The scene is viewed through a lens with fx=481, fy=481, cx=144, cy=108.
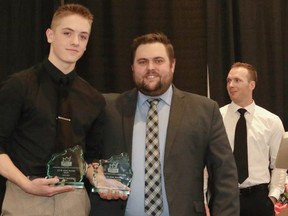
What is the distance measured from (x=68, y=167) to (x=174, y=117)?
0.76 meters

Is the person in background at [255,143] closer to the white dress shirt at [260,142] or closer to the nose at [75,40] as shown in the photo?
the white dress shirt at [260,142]

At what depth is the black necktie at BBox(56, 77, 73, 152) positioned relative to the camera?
2.28 m

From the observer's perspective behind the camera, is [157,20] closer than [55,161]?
No

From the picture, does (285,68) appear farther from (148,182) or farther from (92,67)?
(148,182)

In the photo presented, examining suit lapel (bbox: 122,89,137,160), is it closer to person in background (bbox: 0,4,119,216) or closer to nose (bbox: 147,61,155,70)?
nose (bbox: 147,61,155,70)

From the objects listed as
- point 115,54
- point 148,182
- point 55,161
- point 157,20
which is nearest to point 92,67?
point 115,54

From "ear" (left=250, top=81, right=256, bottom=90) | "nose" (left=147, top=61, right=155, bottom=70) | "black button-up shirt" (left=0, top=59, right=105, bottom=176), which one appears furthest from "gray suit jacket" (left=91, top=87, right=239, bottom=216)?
"ear" (left=250, top=81, right=256, bottom=90)

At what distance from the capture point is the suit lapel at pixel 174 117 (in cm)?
267

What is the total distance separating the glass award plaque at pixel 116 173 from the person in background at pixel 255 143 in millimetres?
2015

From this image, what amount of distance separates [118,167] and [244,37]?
119 inches

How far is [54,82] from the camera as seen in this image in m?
2.40

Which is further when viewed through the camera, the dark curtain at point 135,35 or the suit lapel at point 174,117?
the dark curtain at point 135,35

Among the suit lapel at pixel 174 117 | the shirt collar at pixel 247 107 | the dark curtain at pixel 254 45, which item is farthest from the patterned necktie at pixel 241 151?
the suit lapel at pixel 174 117

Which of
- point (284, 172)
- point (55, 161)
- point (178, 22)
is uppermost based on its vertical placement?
point (178, 22)
